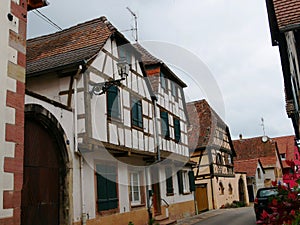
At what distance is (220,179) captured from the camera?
24.3 m

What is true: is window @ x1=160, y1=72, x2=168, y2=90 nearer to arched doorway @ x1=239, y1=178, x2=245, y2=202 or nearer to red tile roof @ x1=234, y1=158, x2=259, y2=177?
arched doorway @ x1=239, y1=178, x2=245, y2=202

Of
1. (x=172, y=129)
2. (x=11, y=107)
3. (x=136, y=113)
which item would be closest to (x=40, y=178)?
(x=11, y=107)

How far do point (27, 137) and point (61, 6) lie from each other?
375 cm

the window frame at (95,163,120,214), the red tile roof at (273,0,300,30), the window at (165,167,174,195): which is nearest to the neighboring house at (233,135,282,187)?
the window at (165,167,174,195)

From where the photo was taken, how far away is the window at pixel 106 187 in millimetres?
10312

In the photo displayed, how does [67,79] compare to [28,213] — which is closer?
[28,213]

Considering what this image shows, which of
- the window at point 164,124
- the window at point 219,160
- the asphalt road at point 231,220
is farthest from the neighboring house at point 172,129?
the window at point 219,160

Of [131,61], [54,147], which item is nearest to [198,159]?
[131,61]

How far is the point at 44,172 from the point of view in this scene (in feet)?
26.9

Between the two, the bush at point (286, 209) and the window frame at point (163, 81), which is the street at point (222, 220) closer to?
the window frame at point (163, 81)

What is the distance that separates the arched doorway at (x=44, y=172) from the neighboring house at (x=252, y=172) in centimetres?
2485

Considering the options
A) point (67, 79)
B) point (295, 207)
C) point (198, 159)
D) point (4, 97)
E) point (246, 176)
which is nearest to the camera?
point (295, 207)

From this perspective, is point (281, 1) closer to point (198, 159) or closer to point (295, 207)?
point (295, 207)

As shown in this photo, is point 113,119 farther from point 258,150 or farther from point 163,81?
point 258,150
